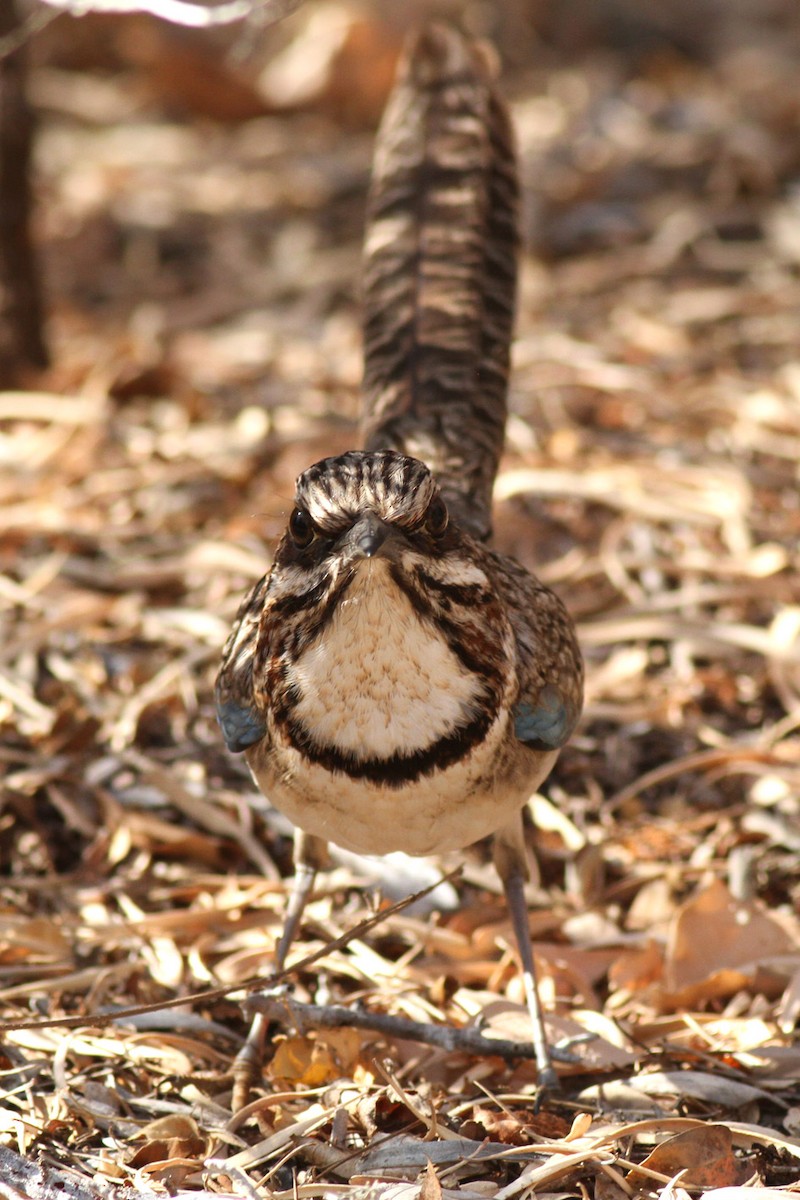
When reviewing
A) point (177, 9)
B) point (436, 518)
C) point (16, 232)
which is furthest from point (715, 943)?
point (16, 232)

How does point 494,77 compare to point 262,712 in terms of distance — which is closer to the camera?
point 262,712

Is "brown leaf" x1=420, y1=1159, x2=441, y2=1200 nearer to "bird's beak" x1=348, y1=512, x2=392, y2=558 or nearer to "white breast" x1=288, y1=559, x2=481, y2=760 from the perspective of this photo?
"white breast" x1=288, y1=559, x2=481, y2=760

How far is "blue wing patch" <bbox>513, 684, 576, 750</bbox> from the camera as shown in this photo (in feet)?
13.3

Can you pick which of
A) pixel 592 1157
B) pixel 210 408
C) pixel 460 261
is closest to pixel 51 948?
pixel 592 1157

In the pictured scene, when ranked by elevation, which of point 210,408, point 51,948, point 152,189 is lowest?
point 51,948

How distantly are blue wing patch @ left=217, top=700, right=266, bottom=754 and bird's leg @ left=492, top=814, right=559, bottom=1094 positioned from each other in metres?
0.89

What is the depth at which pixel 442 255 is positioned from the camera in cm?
543

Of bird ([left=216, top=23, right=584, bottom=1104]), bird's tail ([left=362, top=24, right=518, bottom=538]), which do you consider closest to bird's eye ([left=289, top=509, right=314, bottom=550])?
bird ([left=216, top=23, right=584, bottom=1104])

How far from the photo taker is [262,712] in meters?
3.98

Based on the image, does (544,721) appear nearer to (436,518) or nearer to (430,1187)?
(436,518)

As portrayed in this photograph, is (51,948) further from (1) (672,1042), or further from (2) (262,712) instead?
(1) (672,1042)

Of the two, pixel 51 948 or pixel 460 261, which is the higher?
pixel 460 261

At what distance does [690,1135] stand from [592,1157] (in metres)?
0.27

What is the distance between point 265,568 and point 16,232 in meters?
2.32
